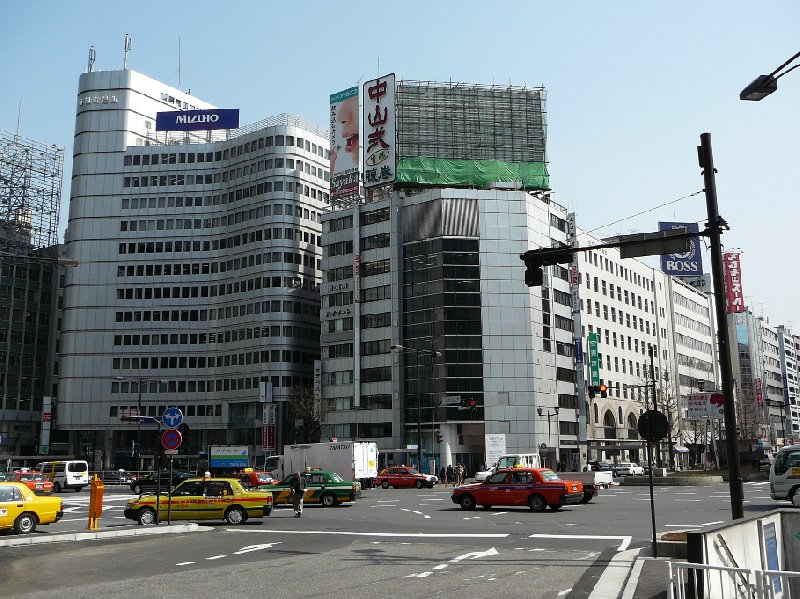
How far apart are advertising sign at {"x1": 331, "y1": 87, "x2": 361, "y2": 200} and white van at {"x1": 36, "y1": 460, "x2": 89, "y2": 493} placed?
143 feet

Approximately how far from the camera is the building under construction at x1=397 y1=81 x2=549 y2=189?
286 ft

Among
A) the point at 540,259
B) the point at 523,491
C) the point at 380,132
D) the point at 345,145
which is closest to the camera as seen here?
the point at 540,259

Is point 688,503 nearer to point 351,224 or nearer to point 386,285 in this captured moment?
point 386,285

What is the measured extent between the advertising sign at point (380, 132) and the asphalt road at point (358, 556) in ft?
197

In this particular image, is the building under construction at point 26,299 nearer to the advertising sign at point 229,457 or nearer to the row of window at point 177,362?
the row of window at point 177,362

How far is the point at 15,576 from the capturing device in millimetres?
14438

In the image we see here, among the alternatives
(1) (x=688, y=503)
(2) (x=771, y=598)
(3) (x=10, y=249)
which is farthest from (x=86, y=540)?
(3) (x=10, y=249)

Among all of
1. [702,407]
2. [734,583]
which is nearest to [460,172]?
[702,407]

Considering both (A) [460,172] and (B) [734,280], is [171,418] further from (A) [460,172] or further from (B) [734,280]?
(B) [734,280]

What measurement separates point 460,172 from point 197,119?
1507 inches

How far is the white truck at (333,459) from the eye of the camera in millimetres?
46781

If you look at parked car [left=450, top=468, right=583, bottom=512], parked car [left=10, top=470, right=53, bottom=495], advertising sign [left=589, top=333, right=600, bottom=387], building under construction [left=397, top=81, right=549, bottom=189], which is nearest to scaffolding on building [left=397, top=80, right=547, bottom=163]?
building under construction [left=397, top=81, right=549, bottom=189]

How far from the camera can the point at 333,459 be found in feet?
154

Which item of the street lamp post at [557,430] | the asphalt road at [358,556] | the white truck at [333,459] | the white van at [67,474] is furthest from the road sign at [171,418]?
the street lamp post at [557,430]
